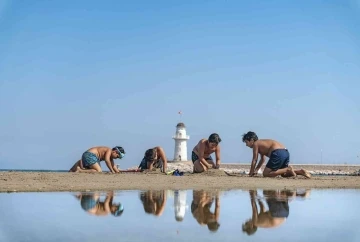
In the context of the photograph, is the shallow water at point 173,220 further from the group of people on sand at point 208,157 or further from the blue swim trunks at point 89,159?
the blue swim trunks at point 89,159

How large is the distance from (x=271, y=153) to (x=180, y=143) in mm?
47465

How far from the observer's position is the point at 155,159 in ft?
43.7

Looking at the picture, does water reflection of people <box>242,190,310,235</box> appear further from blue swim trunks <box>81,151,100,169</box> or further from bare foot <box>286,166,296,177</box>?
blue swim trunks <box>81,151,100,169</box>

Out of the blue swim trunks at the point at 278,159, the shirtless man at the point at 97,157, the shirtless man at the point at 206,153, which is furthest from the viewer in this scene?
the shirtless man at the point at 97,157

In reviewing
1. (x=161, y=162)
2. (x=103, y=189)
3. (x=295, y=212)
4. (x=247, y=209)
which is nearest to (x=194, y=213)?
(x=247, y=209)

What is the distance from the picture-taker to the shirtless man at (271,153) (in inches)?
448

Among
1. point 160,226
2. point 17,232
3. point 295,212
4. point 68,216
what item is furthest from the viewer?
point 295,212

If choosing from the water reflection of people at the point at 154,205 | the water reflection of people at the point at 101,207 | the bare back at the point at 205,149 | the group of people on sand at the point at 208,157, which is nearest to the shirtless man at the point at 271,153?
the group of people on sand at the point at 208,157

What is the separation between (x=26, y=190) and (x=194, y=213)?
3694mm

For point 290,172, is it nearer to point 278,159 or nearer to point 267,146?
point 278,159

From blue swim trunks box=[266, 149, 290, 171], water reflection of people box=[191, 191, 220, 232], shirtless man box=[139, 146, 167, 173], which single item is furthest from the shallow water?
shirtless man box=[139, 146, 167, 173]

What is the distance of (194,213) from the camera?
4328mm

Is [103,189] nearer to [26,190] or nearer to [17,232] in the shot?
[26,190]

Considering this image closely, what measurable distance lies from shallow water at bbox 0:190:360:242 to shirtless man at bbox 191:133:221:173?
622 cm
